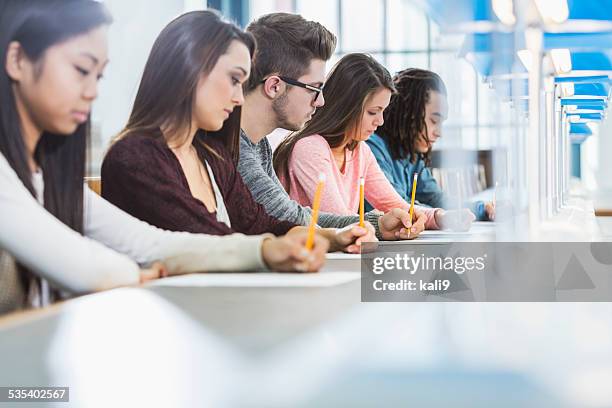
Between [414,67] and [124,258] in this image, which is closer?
[124,258]

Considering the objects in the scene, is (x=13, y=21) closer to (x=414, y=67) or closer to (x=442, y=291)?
(x=442, y=291)

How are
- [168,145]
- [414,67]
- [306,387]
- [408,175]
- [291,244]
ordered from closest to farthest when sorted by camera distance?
[306,387], [291,244], [168,145], [414,67], [408,175]

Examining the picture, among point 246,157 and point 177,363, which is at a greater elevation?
point 246,157

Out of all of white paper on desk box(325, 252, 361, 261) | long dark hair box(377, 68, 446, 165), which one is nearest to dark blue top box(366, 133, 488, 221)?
long dark hair box(377, 68, 446, 165)

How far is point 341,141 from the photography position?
4.34 ft

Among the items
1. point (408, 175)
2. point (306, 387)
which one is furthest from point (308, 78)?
point (306, 387)

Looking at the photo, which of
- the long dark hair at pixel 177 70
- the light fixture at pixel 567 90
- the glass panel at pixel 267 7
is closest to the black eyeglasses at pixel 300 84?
the glass panel at pixel 267 7

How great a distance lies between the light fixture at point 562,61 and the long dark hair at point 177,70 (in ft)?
3.60

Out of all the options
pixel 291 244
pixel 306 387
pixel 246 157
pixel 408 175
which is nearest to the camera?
pixel 306 387

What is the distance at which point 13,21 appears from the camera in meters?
0.72

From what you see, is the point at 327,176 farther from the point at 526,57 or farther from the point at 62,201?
the point at 62,201

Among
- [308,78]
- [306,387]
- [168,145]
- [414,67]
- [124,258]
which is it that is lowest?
[306,387]

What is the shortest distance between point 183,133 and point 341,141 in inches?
19.0

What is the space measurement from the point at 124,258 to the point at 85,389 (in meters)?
0.19
